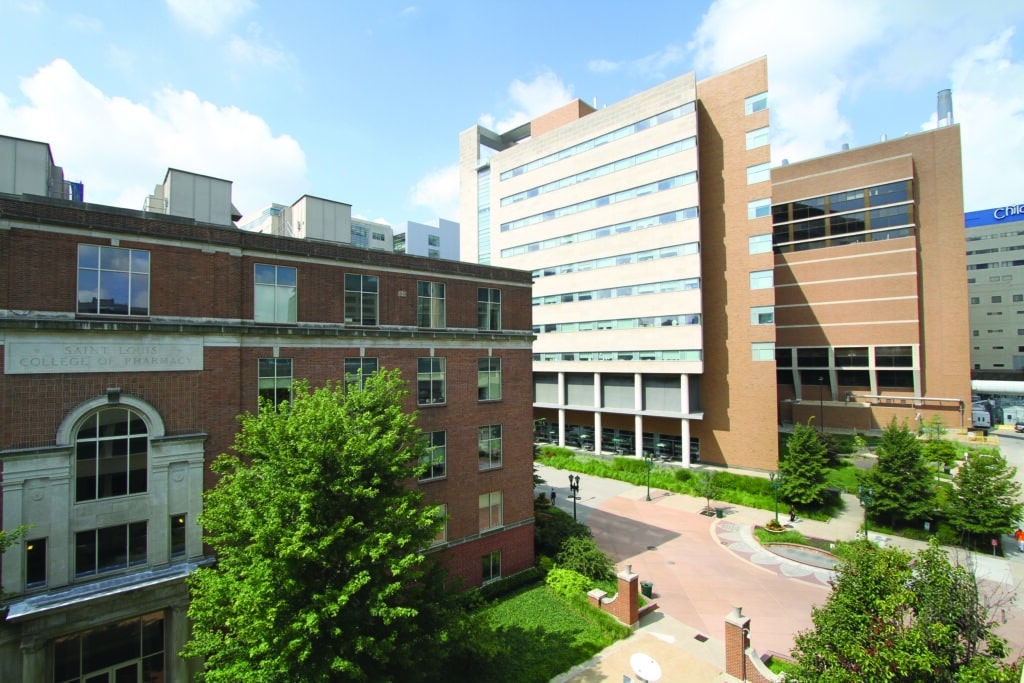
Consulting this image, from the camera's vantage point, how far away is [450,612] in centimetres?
1311

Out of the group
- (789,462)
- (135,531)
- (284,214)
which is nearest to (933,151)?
(789,462)

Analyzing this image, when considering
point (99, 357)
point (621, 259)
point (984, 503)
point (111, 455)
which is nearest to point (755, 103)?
Result: point (621, 259)

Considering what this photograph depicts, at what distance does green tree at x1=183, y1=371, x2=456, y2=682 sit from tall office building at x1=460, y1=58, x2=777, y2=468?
112 feet

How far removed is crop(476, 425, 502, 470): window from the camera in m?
21.6

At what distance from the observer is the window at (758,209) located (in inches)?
1544

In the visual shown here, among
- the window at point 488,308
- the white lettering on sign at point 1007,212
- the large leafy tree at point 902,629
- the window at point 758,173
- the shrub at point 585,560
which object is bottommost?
the shrub at point 585,560

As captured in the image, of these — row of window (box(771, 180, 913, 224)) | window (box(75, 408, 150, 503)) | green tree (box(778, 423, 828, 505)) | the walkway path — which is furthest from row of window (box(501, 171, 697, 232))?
window (box(75, 408, 150, 503))

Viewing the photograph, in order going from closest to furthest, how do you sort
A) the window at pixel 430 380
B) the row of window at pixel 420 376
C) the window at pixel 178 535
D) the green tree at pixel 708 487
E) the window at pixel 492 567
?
the window at pixel 178 535
the row of window at pixel 420 376
the window at pixel 430 380
the window at pixel 492 567
the green tree at pixel 708 487

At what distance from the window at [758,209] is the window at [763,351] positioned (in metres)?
10.7

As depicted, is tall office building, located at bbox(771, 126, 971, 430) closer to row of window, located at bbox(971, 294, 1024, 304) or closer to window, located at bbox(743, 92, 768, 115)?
window, located at bbox(743, 92, 768, 115)

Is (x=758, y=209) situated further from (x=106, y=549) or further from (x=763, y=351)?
(x=106, y=549)

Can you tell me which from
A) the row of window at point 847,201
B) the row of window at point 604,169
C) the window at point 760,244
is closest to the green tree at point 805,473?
the window at point 760,244

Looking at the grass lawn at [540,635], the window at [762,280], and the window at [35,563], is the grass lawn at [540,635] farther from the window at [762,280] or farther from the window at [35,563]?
the window at [762,280]

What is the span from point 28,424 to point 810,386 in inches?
2706
